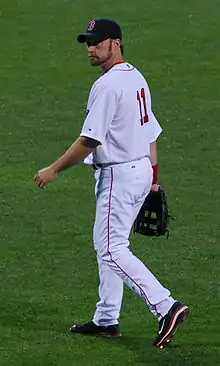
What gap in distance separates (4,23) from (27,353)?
967 cm

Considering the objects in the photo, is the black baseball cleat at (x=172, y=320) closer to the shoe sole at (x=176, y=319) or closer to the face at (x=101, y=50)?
the shoe sole at (x=176, y=319)

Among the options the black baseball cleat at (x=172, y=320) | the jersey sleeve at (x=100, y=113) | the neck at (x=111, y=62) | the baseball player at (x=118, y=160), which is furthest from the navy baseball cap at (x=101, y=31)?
the black baseball cleat at (x=172, y=320)

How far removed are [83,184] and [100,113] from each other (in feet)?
13.0

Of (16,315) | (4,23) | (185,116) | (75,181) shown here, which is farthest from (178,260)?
(4,23)

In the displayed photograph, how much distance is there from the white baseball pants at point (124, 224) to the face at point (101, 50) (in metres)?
0.62

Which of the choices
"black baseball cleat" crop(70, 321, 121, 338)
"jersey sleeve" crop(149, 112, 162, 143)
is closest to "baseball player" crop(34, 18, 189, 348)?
"jersey sleeve" crop(149, 112, 162, 143)

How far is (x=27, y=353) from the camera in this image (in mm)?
6852

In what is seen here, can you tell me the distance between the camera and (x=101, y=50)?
6.83m

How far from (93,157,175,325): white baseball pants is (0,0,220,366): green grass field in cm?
36

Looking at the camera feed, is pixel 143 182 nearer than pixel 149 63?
Yes

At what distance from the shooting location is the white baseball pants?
677 cm

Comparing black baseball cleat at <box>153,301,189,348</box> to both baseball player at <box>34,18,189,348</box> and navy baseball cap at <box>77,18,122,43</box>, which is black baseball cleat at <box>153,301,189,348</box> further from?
navy baseball cap at <box>77,18,122,43</box>

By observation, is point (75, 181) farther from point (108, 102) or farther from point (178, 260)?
point (108, 102)

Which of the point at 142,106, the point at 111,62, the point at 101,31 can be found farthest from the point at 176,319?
the point at 101,31
